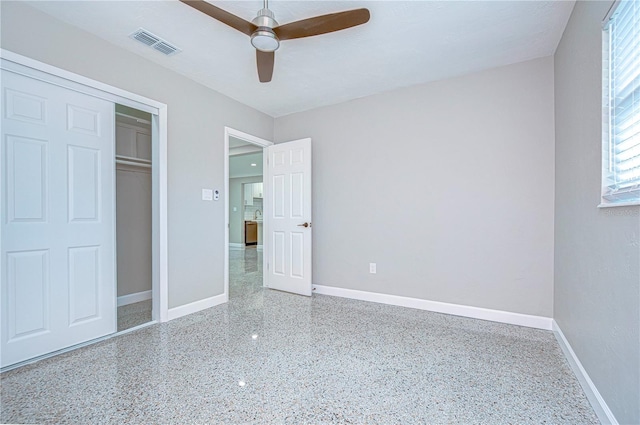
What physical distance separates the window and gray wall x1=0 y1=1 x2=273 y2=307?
11.0 feet

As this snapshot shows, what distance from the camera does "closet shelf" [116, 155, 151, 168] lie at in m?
3.28

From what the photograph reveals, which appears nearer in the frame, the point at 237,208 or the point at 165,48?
the point at 165,48

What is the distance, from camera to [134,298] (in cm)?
353

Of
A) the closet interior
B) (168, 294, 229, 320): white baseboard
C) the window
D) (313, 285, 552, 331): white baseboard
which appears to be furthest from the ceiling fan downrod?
(313, 285, 552, 331): white baseboard

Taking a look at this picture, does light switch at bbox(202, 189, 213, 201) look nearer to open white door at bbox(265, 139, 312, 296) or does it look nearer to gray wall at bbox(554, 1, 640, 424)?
open white door at bbox(265, 139, 312, 296)

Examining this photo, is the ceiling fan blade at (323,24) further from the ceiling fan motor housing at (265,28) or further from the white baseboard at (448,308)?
the white baseboard at (448,308)

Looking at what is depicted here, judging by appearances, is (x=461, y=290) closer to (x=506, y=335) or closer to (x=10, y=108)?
(x=506, y=335)

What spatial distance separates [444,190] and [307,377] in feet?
7.58

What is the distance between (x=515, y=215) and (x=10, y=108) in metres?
4.20

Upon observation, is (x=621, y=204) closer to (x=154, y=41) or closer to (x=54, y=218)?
(x=154, y=41)

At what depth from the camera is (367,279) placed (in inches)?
142

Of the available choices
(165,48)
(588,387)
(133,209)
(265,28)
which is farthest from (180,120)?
(588,387)

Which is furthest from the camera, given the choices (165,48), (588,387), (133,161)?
(133,161)

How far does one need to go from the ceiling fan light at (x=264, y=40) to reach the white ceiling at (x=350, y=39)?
0.32m
